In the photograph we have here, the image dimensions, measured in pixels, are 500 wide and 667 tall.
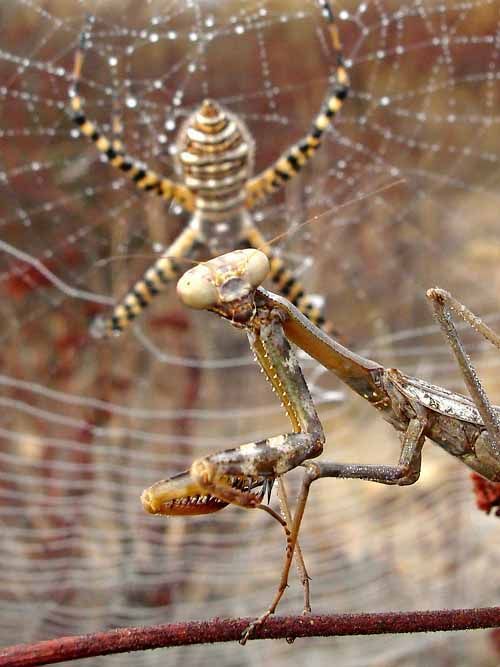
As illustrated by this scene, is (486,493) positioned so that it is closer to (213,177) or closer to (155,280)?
(213,177)

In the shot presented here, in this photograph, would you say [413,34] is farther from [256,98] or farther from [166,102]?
[166,102]

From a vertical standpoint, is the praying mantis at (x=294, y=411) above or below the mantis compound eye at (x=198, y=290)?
below

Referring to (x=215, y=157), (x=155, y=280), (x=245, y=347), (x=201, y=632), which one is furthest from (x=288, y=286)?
(x=201, y=632)

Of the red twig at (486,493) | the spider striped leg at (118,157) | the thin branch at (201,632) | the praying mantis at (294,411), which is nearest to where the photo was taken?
the thin branch at (201,632)

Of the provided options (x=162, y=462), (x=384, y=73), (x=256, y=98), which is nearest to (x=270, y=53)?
(x=256, y=98)

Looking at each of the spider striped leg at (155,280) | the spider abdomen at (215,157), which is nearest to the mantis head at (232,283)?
the spider abdomen at (215,157)

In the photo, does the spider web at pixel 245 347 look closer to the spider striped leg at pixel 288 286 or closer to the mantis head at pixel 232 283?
the spider striped leg at pixel 288 286
